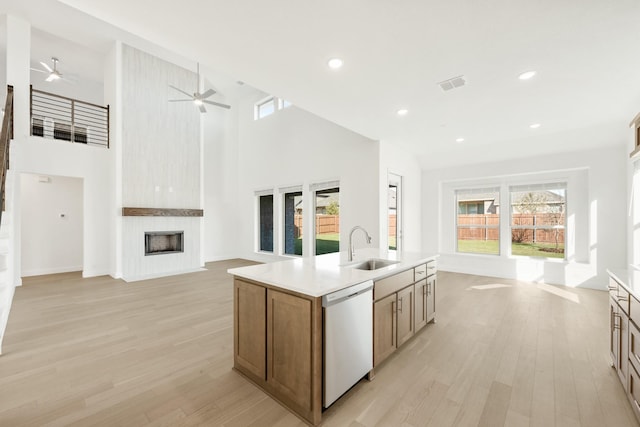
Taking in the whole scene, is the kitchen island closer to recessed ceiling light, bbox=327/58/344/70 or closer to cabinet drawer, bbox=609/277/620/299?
cabinet drawer, bbox=609/277/620/299

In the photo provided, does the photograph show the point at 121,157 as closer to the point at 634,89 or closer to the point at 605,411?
the point at 605,411

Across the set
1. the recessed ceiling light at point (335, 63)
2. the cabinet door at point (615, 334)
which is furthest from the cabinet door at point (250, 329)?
the cabinet door at point (615, 334)

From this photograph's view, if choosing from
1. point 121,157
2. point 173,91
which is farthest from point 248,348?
point 173,91

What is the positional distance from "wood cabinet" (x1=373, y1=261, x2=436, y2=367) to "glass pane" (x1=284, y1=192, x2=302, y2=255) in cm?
443

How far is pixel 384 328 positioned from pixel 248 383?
46.7 inches

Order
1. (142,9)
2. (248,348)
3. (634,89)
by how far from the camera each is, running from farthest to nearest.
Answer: (634,89), (248,348), (142,9)

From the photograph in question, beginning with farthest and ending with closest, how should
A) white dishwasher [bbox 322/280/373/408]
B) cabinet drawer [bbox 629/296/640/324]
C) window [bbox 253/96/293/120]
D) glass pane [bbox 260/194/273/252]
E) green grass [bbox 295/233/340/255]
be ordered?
glass pane [bbox 260/194/273/252] → window [bbox 253/96/293/120] → green grass [bbox 295/233/340/255] → white dishwasher [bbox 322/280/373/408] → cabinet drawer [bbox 629/296/640/324]

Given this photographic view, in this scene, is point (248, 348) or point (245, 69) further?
point (245, 69)

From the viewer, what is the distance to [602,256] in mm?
4691

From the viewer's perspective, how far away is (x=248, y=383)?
2.12 meters

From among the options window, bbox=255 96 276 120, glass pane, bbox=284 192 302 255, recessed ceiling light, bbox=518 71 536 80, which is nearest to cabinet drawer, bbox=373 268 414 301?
recessed ceiling light, bbox=518 71 536 80

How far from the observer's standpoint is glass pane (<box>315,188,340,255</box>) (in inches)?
247

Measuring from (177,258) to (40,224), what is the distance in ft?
9.56

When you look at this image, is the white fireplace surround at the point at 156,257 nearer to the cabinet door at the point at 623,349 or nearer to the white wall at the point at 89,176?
the white wall at the point at 89,176
